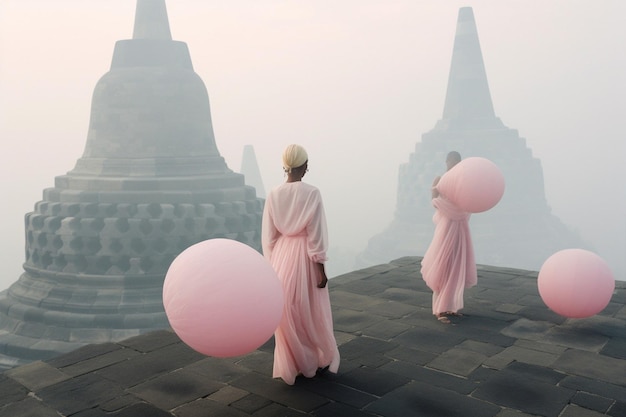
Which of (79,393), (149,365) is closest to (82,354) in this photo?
(149,365)

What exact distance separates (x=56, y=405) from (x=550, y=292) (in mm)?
5398

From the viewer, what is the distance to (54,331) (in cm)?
1634

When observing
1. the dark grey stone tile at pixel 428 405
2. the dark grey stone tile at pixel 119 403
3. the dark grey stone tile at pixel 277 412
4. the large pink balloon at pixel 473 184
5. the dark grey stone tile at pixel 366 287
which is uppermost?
the large pink balloon at pixel 473 184

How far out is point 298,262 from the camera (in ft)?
16.9

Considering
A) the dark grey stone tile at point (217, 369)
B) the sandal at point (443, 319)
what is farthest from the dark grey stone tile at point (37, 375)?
the sandal at point (443, 319)

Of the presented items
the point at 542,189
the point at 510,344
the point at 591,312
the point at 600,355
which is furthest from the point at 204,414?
the point at 542,189

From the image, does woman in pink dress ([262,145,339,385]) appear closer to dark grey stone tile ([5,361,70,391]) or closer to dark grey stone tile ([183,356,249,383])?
dark grey stone tile ([183,356,249,383])

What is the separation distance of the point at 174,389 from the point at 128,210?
13.0 metres

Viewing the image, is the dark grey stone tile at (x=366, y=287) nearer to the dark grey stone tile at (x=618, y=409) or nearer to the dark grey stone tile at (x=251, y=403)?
the dark grey stone tile at (x=251, y=403)

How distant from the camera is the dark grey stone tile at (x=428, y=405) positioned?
15.5ft

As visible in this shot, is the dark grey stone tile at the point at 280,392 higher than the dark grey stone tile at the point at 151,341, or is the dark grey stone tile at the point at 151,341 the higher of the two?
the dark grey stone tile at the point at 280,392

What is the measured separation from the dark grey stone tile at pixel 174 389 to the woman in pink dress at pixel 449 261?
125 inches

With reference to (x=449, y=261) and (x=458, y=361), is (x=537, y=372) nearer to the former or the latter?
(x=458, y=361)

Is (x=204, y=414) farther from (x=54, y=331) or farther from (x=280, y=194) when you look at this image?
(x=54, y=331)
